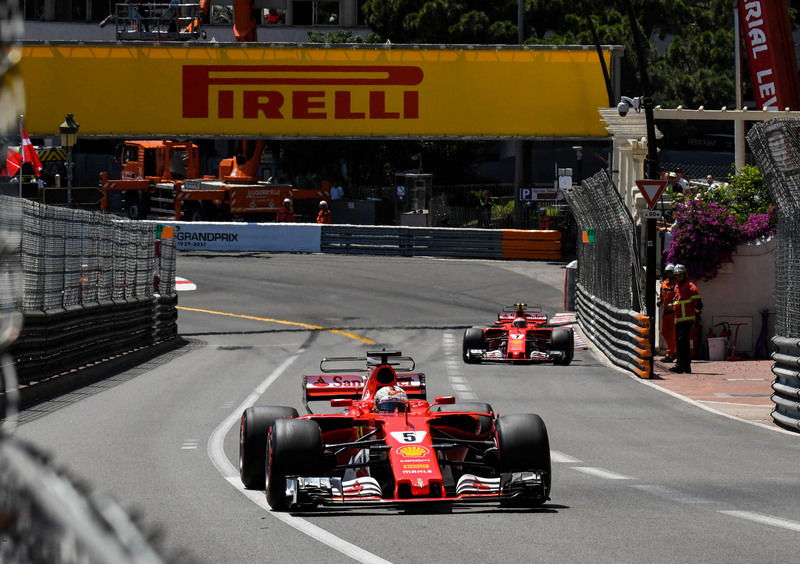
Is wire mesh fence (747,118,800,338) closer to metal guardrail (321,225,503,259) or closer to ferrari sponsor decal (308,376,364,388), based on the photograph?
ferrari sponsor decal (308,376,364,388)

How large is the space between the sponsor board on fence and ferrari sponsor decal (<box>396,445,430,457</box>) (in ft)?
114

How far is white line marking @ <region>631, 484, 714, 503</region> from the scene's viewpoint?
349 inches

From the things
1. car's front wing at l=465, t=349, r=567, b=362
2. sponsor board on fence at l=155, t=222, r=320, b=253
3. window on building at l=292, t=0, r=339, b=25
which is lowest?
car's front wing at l=465, t=349, r=567, b=362

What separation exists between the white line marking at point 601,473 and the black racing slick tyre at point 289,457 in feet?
8.63

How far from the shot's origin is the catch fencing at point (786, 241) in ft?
44.1

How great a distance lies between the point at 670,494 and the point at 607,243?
15.7 metres

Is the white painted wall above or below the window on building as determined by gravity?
below

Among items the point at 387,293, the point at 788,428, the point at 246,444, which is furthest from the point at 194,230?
the point at 246,444

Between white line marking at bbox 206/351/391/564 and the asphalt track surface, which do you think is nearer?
white line marking at bbox 206/351/391/564

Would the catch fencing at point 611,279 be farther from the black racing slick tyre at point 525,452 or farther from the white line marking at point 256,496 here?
the black racing slick tyre at point 525,452

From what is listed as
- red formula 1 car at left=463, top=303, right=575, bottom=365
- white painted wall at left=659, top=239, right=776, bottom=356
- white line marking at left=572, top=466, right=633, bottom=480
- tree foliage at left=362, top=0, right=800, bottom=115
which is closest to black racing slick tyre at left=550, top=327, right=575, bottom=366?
red formula 1 car at left=463, top=303, right=575, bottom=365

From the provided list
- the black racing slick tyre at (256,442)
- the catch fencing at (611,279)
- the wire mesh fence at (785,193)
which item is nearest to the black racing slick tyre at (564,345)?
the catch fencing at (611,279)

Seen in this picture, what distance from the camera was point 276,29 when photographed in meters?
70.2

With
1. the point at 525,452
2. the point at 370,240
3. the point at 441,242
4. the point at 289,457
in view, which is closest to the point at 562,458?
the point at 525,452
